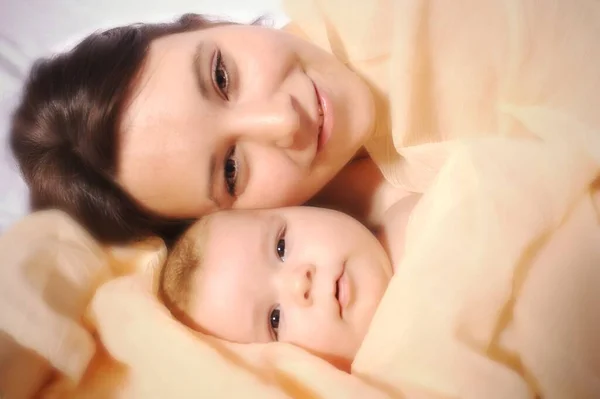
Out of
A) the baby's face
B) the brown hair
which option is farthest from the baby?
the brown hair

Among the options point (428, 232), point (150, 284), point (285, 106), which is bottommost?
point (150, 284)

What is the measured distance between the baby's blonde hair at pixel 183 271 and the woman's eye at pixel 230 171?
0.05 meters

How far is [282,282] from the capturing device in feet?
2.21

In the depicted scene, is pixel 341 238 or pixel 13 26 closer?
pixel 341 238

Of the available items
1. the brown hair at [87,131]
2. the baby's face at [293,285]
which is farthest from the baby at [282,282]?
the brown hair at [87,131]

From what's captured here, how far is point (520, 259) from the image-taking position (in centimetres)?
56

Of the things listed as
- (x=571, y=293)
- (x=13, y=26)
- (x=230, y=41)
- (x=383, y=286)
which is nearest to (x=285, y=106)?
(x=230, y=41)

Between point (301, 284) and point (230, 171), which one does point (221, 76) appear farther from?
point (301, 284)

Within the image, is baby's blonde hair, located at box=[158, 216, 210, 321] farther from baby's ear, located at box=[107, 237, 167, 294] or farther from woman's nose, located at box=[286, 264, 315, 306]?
woman's nose, located at box=[286, 264, 315, 306]

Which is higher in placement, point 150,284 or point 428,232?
point 428,232

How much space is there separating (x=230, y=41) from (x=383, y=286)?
0.37 m

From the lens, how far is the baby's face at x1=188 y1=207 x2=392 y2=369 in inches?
25.7

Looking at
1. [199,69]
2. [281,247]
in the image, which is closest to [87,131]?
[199,69]

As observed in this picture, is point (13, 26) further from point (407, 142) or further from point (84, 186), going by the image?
point (407, 142)
